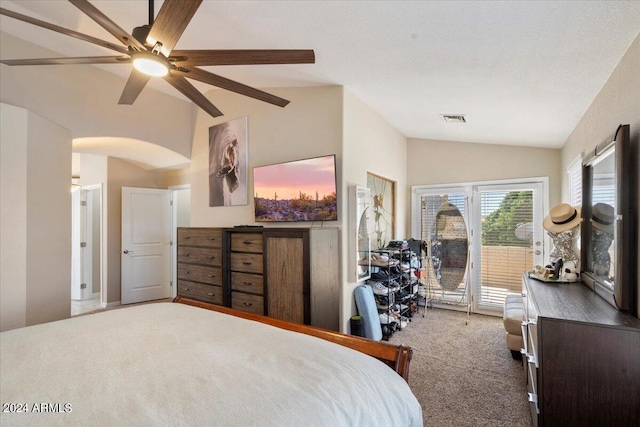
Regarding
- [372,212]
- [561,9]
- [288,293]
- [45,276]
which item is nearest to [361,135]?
[372,212]

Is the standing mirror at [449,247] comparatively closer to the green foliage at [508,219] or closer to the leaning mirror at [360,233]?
the green foliage at [508,219]

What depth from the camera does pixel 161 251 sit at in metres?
5.79

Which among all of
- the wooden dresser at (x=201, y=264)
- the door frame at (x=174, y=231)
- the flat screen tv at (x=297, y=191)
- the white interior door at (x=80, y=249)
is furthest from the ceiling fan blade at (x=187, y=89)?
the white interior door at (x=80, y=249)

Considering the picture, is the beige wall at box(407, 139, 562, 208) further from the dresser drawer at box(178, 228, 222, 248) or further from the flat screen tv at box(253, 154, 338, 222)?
the dresser drawer at box(178, 228, 222, 248)

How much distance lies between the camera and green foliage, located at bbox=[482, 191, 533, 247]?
429 cm

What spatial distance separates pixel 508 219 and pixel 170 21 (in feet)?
14.9

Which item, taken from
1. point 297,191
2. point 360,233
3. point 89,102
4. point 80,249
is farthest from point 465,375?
point 80,249

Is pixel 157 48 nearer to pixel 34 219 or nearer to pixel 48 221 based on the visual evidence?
pixel 34 219

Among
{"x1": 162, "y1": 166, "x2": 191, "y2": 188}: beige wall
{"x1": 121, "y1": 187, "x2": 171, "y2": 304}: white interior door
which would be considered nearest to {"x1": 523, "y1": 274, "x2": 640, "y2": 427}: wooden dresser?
{"x1": 162, "y1": 166, "x2": 191, "y2": 188}: beige wall

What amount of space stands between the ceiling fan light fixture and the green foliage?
4.41m

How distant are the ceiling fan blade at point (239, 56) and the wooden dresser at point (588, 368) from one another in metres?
1.87

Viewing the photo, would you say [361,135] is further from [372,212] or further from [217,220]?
[217,220]

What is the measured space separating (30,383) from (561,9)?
2.77 meters

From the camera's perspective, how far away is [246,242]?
3381 millimetres
